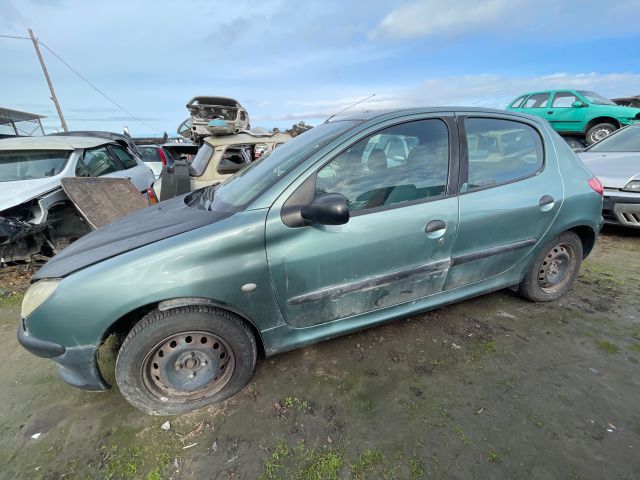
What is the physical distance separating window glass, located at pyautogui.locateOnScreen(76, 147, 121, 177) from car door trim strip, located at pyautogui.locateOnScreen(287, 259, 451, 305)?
14.2 ft

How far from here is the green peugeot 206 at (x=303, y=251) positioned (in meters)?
1.63

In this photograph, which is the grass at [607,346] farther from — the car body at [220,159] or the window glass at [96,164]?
the window glass at [96,164]

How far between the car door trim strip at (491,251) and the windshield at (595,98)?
936 centimetres

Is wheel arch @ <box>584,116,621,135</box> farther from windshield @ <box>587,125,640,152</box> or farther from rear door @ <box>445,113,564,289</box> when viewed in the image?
rear door @ <box>445,113,564,289</box>

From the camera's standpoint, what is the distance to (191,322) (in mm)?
1727

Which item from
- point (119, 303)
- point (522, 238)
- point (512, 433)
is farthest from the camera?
point (522, 238)

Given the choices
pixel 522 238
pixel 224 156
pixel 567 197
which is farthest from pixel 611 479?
pixel 224 156

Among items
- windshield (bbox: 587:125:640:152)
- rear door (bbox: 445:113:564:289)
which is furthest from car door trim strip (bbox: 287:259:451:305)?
windshield (bbox: 587:125:640:152)

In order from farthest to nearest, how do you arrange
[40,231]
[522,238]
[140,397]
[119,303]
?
[40,231]
[522,238]
[140,397]
[119,303]

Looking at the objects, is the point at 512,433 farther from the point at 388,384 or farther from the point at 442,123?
the point at 442,123

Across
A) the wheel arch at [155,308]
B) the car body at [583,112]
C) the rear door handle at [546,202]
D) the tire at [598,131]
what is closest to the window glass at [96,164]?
the wheel arch at [155,308]

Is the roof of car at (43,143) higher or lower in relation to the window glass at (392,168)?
higher

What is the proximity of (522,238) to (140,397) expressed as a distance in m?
2.76

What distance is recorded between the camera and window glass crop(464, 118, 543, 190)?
2221 millimetres
